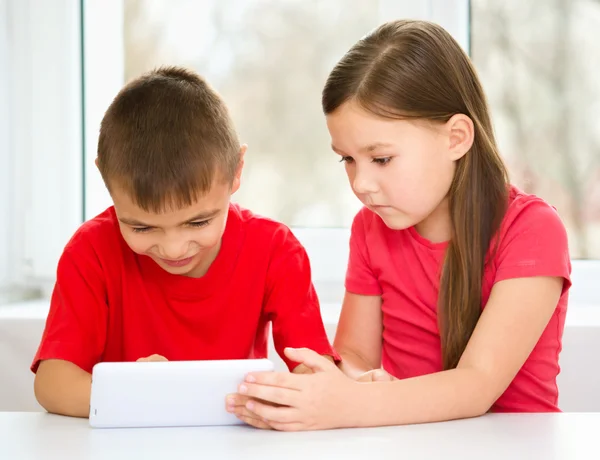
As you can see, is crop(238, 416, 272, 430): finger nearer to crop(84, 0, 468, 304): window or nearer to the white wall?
the white wall

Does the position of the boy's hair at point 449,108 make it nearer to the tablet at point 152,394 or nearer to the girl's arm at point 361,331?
the girl's arm at point 361,331

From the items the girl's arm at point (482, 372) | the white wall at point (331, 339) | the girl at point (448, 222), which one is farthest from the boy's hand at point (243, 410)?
the white wall at point (331, 339)

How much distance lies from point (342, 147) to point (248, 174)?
925 mm

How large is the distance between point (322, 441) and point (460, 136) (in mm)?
540

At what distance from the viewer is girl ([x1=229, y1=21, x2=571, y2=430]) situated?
1125 mm

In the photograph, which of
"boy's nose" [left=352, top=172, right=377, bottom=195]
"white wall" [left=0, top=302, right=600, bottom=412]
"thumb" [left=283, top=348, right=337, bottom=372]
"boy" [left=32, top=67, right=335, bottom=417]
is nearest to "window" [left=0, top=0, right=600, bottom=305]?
"white wall" [left=0, top=302, right=600, bottom=412]

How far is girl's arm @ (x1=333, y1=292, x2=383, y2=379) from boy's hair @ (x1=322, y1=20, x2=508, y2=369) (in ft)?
0.49

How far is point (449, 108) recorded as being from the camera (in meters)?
1.18

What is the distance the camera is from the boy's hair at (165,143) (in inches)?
42.6

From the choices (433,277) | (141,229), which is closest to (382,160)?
(433,277)

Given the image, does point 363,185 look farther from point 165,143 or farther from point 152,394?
point 152,394

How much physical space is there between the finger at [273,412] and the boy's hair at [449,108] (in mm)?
364

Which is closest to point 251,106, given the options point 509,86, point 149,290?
point 509,86

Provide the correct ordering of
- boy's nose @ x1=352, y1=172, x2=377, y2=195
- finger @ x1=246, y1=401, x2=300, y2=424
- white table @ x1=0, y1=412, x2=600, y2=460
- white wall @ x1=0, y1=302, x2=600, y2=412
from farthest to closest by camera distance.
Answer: white wall @ x1=0, y1=302, x2=600, y2=412 → boy's nose @ x1=352, y1=172, x2=377, y2=195 → finger @ x1=246, y1=401, x2=300, y2=424 → white table @ x1=0, y1=412, x2=600, y2=460
